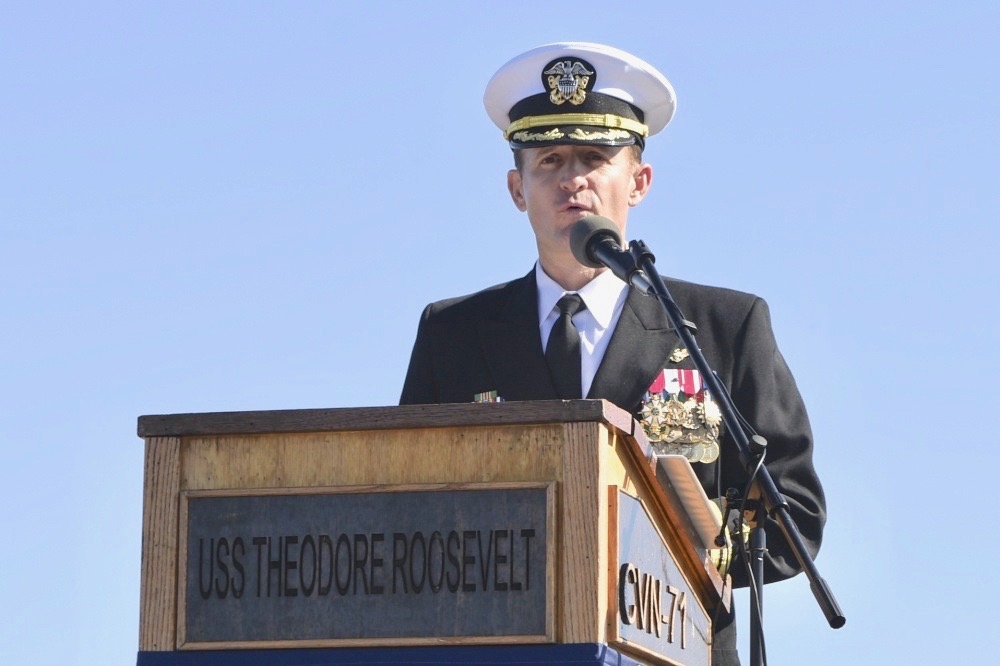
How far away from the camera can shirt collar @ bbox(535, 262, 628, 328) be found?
5035 mm

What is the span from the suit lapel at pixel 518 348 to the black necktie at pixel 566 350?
2cm

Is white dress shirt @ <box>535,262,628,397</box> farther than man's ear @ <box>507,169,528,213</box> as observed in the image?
No

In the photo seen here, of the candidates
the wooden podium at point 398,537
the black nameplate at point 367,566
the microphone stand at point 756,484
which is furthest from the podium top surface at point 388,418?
the microphone stand at point 756,484

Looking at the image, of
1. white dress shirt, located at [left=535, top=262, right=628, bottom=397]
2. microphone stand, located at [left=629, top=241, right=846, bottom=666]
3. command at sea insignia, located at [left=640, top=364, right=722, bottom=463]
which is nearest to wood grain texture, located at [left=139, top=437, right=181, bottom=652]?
microphone stand, located at [left=629, top=241, right=846, bottom=666]

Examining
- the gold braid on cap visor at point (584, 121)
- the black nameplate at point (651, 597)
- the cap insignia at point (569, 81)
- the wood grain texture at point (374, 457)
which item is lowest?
the black nameplate at point (651, 597)

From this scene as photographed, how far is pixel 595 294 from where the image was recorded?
16.6 ft

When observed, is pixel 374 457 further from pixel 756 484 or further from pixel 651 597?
pixel 756 484

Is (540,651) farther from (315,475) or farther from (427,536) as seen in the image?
(315,475)

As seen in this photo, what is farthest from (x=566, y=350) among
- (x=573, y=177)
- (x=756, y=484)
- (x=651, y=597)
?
(x=651, y=597)

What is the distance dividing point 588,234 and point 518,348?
1.14 meters

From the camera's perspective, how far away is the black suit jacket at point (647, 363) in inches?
185

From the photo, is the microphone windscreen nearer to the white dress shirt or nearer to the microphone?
the microphone

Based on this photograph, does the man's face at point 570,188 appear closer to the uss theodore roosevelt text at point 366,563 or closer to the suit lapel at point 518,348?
the suit lapel at point 518,348

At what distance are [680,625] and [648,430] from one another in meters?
1.18
